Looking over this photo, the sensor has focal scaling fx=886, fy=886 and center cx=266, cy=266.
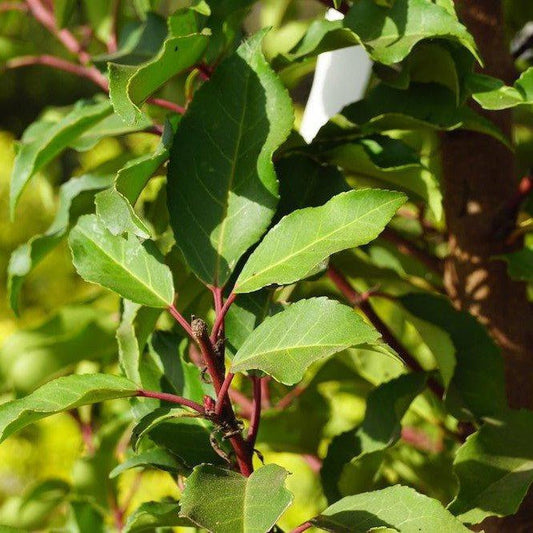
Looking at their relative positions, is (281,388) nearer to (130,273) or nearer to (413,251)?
(413,251)

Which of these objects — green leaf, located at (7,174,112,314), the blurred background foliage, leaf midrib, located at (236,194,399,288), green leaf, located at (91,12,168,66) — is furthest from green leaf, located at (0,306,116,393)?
leaf midrib, located at (236,194,399,288)

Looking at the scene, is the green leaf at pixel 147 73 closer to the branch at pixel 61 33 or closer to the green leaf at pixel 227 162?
the green leaf at pixel 227 162

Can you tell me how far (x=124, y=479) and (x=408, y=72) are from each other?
A: 1002 millimetres

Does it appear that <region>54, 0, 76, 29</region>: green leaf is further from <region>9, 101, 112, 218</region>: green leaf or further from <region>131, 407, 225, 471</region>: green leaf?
<region>131, 407, 225, 471</region>: green leaf

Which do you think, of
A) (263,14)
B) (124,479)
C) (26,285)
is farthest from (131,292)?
(26,285)

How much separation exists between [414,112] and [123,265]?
249 millimetres

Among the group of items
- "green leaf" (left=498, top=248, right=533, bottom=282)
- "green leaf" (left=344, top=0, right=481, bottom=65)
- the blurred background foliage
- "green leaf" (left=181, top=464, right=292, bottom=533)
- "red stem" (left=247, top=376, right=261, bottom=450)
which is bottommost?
the blurred background foliage

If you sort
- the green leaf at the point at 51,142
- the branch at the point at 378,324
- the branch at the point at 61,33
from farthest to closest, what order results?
1. the branch at the point at 61,33
2. the branch at the point at 378,324
3. the green leaf at the point at 51,142

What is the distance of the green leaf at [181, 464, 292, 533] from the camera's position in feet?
1.49

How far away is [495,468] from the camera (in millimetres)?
623

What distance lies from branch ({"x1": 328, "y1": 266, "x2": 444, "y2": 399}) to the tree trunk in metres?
0.07

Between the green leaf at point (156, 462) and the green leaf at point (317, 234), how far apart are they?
0.12 metres

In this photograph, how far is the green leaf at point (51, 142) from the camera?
2.19 ft

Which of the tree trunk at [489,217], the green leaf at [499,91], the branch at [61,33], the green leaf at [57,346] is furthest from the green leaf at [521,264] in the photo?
the branch at [61,33]
